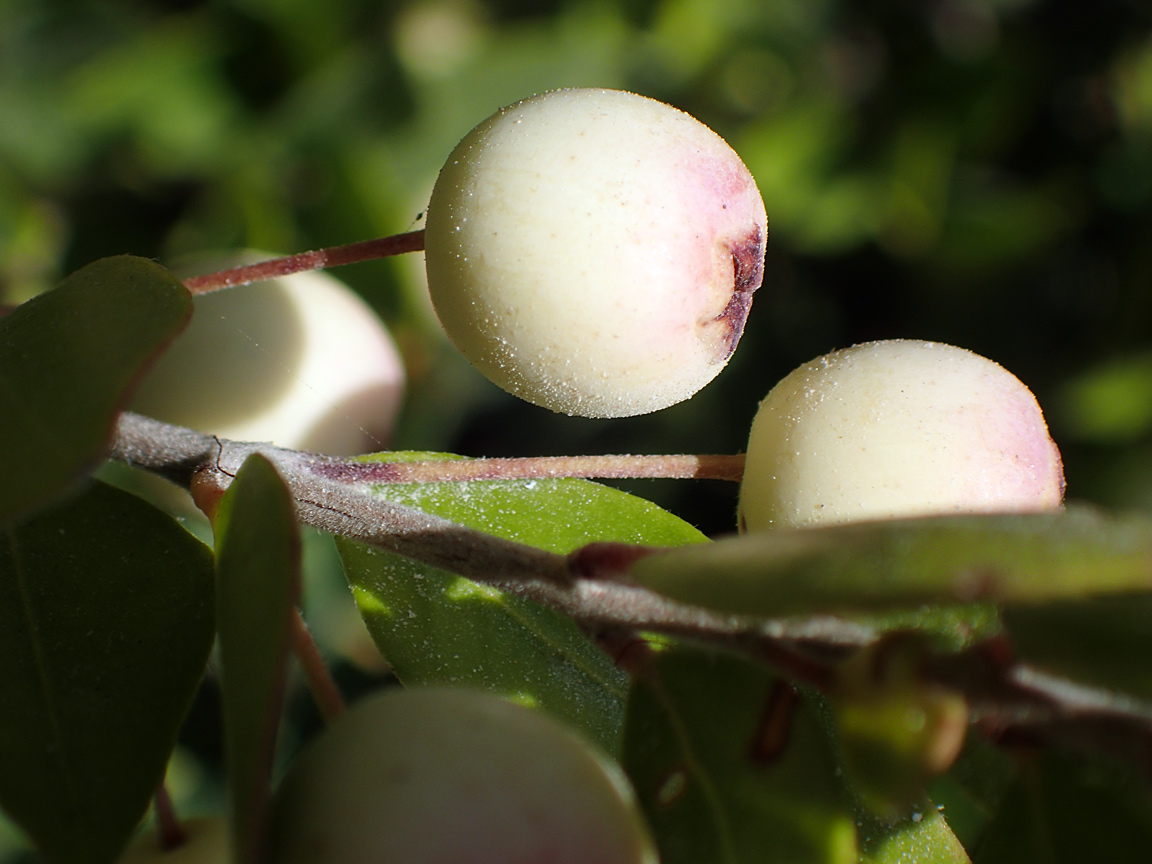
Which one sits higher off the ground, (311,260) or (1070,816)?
(311,260)

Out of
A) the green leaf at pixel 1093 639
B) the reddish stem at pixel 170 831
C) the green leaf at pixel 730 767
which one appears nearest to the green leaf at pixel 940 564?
the green leaf at pixel 1093 639

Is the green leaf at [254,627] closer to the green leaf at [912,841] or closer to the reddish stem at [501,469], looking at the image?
the reddish stem at [501,469]

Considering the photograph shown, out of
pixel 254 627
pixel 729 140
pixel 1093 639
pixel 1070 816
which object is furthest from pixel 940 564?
pixel 729 140

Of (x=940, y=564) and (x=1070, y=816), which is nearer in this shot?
(x=940, y=564)

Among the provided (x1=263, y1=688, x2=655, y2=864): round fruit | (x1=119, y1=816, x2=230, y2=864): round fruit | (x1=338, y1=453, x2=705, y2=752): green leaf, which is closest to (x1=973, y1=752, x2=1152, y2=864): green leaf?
(x1=263, y1=688, x2=655, y2=864): round fruit

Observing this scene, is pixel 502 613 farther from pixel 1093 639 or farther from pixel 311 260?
pixel 1093 639

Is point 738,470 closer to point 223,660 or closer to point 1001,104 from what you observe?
point 223,660

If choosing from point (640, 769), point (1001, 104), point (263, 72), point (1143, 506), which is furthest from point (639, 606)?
point (1143, 506)
